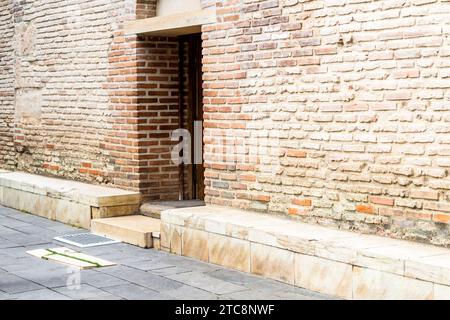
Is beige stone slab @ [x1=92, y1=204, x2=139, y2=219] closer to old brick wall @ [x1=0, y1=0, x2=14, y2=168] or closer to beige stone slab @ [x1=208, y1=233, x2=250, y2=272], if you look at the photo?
beige stone slab @ [x1=208, y1=233, x2=250, y2=272]

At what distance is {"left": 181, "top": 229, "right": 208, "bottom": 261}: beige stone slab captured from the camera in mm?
7031

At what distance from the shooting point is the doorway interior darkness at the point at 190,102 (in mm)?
8992

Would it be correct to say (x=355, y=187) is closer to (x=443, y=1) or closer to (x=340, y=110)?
(x=340, y=110)

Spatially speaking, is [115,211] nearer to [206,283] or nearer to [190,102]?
[190,102]

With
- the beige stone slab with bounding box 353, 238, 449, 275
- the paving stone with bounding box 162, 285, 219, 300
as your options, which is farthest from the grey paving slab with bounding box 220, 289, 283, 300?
the beige stone slab with bounding box 353, 238, 449, 275

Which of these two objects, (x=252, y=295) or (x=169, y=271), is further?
(x=169, y=271)

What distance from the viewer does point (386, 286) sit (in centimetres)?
532

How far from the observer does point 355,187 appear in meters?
6.25

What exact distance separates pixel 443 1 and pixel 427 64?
1.53 ft

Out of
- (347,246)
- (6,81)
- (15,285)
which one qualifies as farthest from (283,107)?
(6,81)

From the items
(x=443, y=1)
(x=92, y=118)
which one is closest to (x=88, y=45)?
(x=92, y=118)

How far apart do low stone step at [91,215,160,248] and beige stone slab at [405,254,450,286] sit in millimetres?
3234

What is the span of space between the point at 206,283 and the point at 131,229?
1.94m

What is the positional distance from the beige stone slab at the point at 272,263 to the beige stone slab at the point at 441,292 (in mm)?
1419
